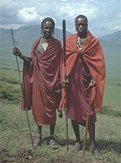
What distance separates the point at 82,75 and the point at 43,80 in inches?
32.2

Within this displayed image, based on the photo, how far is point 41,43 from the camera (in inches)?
375

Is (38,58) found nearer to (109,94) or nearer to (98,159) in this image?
(98,159)

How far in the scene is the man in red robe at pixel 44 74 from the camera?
371 inches

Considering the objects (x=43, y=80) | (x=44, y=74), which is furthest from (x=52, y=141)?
(x=44, y=74)

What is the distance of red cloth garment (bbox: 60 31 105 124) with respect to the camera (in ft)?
29.7

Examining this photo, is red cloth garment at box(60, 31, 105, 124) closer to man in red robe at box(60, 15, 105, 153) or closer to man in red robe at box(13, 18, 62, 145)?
man in red robe at box(60, 15, 105, 153)

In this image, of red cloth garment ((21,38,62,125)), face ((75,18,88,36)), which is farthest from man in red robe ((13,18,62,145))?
face ((75,18,88,36))

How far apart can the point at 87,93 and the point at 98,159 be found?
1237mm

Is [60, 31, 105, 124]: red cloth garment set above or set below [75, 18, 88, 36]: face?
below

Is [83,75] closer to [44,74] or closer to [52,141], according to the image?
[44,74]

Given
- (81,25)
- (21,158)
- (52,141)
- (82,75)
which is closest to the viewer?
(21,158)

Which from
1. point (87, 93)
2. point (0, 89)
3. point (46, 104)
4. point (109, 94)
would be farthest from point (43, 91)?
point (109, 94)

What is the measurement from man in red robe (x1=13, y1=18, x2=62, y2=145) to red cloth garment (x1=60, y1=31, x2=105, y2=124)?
32 centimetres

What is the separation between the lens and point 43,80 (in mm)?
9539
